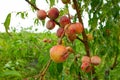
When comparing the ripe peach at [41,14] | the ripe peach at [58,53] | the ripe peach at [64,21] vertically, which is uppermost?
the ripe peach at [41,14]

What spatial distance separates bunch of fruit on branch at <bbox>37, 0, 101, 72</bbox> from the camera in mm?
1210

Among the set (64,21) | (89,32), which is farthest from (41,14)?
(89,32)

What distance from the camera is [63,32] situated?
1.31 m

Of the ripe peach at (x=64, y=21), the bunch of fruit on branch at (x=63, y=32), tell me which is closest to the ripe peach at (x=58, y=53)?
the bunch of fruit on branch at (x=63, y=32)

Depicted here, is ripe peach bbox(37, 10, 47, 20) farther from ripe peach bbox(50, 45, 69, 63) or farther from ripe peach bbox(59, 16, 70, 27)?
ripe peach bbox(50, 45, 69, 63)

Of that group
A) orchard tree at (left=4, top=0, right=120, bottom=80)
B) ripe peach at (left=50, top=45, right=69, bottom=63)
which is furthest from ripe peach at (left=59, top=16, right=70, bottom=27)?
ripe peach at (left=50, top=45, right=69, bottom=63)

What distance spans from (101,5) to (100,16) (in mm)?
58

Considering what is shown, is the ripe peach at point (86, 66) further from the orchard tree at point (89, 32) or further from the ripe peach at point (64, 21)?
the ripe peach at point (64, 21)

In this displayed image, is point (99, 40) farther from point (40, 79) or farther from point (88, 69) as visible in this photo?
point (40, 79)

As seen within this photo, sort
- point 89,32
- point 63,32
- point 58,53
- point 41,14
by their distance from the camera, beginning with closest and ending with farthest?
point 58,53
point 63,32
point 41,14
point 89,32

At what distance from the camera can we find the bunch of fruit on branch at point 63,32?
121 centimetres

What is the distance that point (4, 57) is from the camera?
4.85 m

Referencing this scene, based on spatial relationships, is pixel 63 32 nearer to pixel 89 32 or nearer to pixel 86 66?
pixel 86 66

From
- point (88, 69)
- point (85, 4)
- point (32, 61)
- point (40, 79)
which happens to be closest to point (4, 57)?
point (32, 61)
